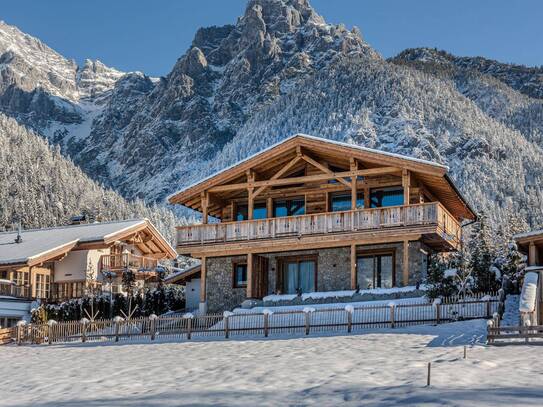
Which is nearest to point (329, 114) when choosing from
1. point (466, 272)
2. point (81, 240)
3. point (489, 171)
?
point (489, 171)

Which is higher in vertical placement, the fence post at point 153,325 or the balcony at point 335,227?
the balcony at point 335,227

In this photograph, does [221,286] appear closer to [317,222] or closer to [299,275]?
[299,275]

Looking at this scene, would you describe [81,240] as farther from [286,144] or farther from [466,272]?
[466,272]

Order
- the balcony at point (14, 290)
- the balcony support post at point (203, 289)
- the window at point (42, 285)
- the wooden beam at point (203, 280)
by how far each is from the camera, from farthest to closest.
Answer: the window at point (42, 285)
the balcony at point (14, 290)
the wooden beam at point (203, 280)
the balcony support post at point (203, 289)

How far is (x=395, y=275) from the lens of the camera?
34.5 m

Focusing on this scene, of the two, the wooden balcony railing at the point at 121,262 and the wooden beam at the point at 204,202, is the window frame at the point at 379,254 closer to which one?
the wooden beam at the point at 204,202

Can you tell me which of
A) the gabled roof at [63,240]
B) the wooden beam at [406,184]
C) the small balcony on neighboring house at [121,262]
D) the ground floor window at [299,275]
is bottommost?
the ground floor window at [299,275]

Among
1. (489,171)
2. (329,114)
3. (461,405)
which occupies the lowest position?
(461,405)

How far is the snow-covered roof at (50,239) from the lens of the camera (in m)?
42.8

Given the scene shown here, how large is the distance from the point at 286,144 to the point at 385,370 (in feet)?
59.7

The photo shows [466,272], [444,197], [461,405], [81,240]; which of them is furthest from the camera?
[81,240]

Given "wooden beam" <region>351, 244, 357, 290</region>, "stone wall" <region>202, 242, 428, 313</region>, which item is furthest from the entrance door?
"wooden beam" <region>351, 244, 357, 290</region>

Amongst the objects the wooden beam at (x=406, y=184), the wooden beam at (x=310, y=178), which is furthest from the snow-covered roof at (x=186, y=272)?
the wooden beam at (x=406, y=184)

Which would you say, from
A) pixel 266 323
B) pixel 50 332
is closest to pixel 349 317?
pixel 266 323
